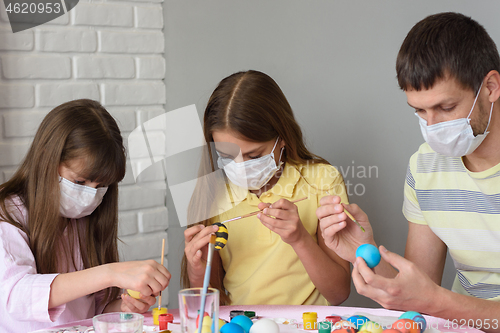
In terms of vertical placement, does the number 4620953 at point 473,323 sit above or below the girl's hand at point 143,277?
below

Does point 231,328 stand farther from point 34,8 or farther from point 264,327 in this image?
point 34,8

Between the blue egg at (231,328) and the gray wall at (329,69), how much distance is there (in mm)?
986

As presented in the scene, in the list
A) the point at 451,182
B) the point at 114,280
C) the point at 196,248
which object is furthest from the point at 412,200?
the point at 114,280

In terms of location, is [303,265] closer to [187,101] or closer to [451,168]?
[451,168]

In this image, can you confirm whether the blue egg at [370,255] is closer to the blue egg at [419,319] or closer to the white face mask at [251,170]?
the blue egg at [419,319]

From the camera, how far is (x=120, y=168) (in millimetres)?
1298

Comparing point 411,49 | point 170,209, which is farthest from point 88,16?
point 411,49

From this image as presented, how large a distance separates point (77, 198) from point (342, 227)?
69 cm

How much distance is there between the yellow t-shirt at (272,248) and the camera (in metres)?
1.42

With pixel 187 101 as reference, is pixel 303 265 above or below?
below

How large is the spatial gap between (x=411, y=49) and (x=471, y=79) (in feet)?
0.51

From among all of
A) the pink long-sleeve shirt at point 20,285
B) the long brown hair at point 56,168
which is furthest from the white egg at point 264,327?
the long brown hair at point 56,168

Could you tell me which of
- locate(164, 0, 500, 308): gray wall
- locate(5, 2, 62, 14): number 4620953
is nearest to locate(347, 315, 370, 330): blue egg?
locate(164, 0, 500, 308): gray wall

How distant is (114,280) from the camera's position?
1.06 m
